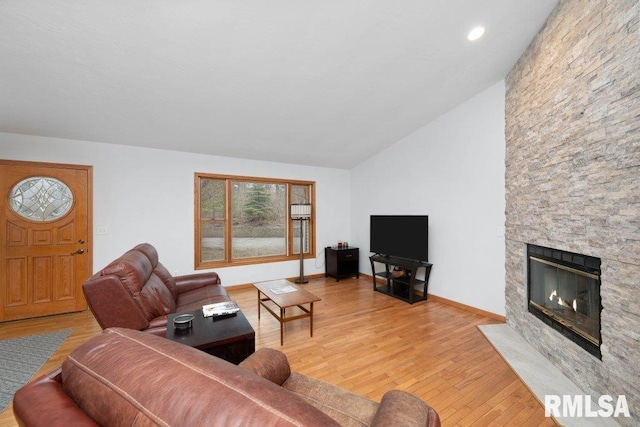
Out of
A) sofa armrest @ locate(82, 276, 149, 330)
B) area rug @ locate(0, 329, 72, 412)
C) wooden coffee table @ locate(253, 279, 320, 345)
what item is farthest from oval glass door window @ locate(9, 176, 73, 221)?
wooden coffee table @ locate(253, 279, 320, 345)

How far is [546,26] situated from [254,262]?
4.76 meters

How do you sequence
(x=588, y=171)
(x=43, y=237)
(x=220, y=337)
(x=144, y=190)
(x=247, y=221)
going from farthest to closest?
(x=247, y=221), (x=144, y=190), (x=43, y=237), (x=588, y=171), (x=220, y=337)

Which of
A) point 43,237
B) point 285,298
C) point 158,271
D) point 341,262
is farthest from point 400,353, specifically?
point 43,237

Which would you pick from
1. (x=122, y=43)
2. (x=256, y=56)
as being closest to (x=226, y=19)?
(x=256, y=56)

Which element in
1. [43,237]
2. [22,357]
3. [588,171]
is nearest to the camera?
[588,171]

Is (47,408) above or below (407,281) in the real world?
above

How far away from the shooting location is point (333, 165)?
544 cm

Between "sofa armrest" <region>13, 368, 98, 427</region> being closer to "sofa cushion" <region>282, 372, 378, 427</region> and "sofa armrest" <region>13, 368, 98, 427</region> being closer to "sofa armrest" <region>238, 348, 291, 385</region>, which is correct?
"sofa armrest" <region>238, 348, 291, 385</region>

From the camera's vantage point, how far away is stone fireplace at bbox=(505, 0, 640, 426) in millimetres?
1610

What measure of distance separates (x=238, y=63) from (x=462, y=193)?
3.17 m

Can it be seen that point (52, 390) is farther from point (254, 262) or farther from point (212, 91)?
point (254, 262)

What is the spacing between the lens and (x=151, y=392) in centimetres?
55

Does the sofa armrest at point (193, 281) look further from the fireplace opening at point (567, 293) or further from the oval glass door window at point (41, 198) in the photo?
the fireplace opening at point (567, 293)

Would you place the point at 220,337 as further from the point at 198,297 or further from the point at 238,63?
the point at 238,63
